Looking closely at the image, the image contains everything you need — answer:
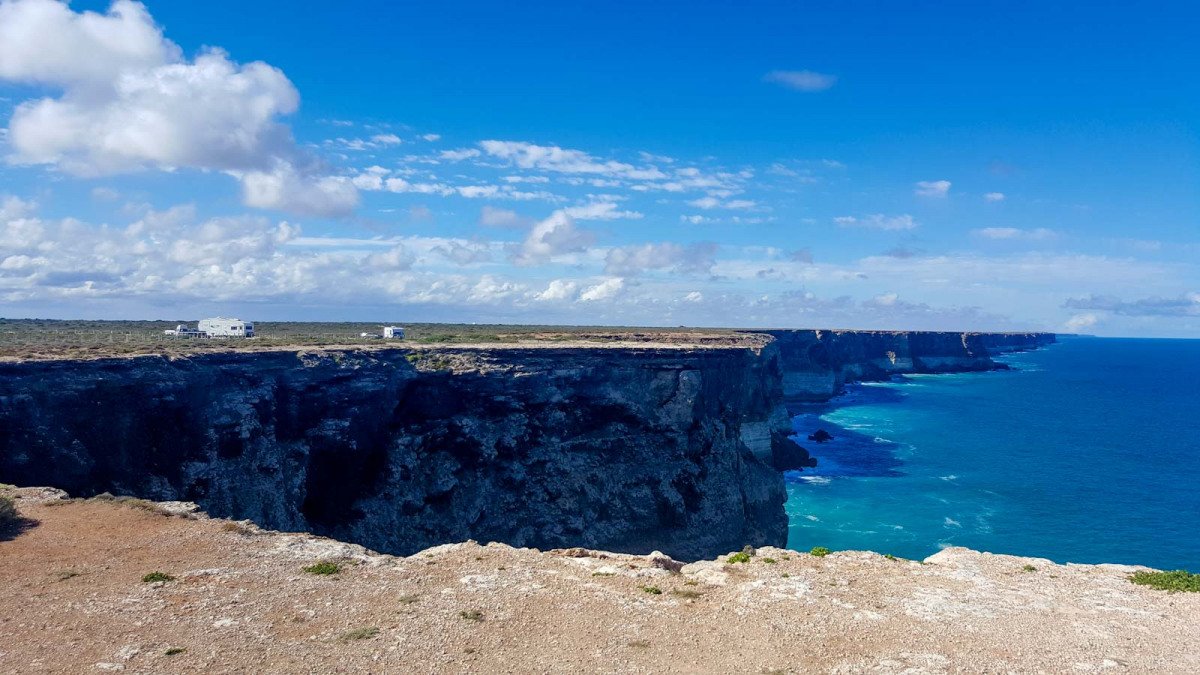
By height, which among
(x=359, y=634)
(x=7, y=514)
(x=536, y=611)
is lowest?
(x=536, y=611)

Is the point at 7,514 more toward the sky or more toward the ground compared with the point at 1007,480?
more toward the sky

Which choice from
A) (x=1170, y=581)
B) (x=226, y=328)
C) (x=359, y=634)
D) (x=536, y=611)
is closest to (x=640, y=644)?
(x=536, y=611)

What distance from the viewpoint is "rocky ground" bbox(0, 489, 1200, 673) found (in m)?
16.4

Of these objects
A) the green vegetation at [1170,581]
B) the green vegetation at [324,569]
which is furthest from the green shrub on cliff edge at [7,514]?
the green vegetation at [1170,581]

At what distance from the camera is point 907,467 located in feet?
287

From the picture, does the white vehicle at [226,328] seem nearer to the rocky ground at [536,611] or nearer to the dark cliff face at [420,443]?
the dark cliff face at [420,443]

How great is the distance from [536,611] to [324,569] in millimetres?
7655

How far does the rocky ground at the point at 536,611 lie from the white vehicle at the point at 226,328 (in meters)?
55.9

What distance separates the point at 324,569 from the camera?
22.1 meters

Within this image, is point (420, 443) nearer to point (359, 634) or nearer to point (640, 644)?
point (359, 634)

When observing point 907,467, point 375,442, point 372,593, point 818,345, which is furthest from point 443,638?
point 818,345

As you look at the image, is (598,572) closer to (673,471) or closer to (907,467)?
(673,471)

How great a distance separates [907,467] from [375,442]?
68.4 m

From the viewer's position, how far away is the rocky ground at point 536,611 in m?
16.4
